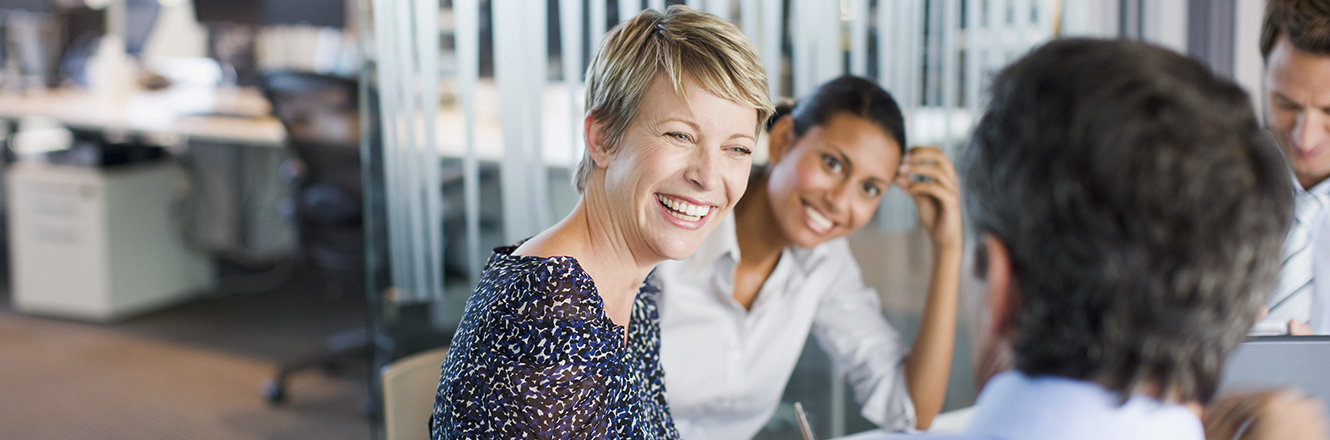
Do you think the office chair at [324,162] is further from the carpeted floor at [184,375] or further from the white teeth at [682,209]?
the white teeth at [682,209]

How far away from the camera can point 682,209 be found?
117cm

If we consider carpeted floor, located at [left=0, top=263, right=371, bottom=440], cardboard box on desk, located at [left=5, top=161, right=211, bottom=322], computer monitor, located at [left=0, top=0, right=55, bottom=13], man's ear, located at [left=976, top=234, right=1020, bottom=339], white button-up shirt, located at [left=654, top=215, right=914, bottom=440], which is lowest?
carpeted floor, located at [left=0, top=263, right=371, bottom=440]

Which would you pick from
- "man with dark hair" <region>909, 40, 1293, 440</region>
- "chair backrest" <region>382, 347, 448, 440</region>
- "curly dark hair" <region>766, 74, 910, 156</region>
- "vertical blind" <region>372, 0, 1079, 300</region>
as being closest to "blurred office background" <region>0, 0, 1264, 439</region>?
"vertical blind" <region>372, 0, 1079, 300</region>

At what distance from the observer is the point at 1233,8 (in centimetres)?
247

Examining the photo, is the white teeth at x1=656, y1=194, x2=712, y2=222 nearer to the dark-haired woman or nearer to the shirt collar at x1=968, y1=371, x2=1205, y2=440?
the dark-haired woman

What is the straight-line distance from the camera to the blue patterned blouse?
0.98m

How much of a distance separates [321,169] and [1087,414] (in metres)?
2.73

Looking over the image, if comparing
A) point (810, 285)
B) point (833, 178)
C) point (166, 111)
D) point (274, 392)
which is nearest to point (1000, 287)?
point (833, 178)

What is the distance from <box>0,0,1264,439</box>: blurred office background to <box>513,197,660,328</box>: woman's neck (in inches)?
20.4

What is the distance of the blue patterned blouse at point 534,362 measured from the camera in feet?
3.20

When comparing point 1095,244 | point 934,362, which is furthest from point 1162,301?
point 934,362

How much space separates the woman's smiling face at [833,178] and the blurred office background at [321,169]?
259 mm

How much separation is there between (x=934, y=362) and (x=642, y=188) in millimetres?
653

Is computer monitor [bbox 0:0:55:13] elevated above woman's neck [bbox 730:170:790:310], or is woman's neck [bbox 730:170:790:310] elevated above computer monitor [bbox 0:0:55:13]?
computer monitor [bbox 0:0:55:13]
